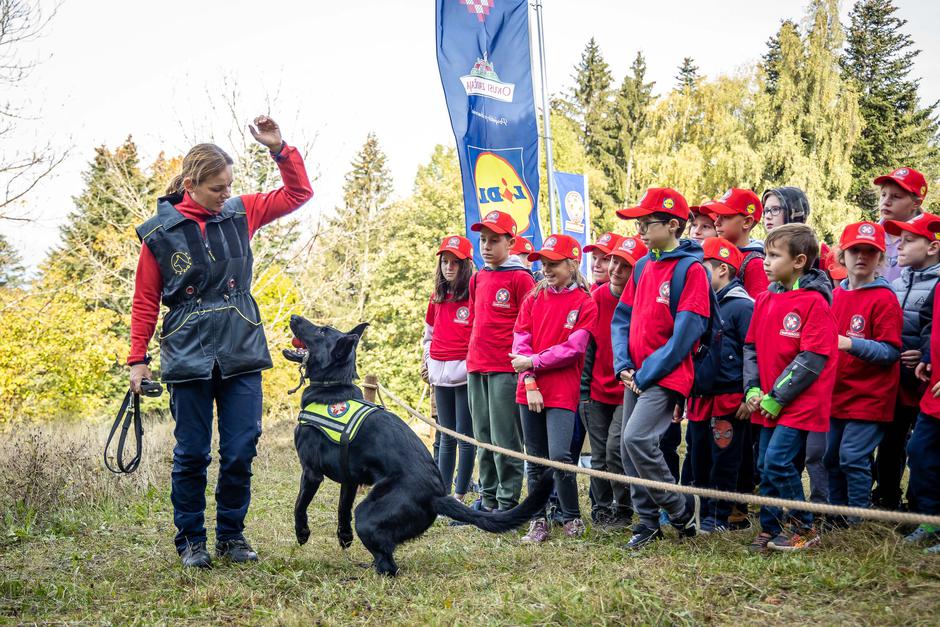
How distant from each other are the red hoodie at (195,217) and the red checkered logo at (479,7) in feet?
17.4

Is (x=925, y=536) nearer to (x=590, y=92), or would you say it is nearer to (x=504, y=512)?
(x=504, y=512)

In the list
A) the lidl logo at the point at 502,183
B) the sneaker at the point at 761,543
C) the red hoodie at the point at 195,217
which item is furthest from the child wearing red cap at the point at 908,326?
the lidl logo at the point at 502,183

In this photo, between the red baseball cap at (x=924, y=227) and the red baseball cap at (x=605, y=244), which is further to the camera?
the red baseball cap at (x=605, y=244)

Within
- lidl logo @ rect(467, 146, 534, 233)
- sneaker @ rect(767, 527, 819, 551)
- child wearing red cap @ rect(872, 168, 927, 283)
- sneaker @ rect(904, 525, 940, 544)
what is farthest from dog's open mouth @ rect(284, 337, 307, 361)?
lidl logo @ rect(467, 146, 534, 233)

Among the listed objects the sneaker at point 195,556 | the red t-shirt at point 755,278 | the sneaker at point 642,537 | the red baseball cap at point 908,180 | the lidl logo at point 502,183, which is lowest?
the sneaker at point 642,537

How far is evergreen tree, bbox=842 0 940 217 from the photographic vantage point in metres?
30.0

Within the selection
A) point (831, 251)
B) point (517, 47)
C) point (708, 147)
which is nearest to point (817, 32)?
point (708, 147)

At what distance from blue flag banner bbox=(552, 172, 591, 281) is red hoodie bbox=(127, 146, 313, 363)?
291 inches

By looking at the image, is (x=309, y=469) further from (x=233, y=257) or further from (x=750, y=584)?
(x=750, y=584)

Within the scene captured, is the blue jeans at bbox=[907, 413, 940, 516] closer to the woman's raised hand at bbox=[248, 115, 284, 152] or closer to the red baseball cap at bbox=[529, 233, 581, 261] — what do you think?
the red baseball cap at bbox=[529, 233, 581, 261]

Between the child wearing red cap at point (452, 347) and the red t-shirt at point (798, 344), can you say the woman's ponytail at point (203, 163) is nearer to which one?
the child wearing red cap at point (452, 347)

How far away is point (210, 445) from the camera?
432 centimetres

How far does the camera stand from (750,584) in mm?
3303

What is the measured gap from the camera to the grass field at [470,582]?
3074mm
